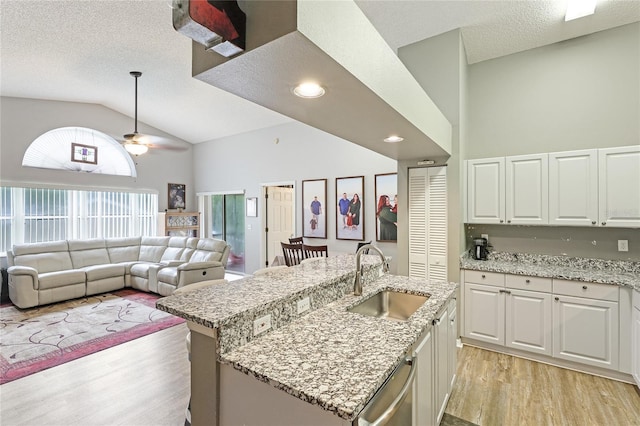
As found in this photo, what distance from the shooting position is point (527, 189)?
10.3 feet

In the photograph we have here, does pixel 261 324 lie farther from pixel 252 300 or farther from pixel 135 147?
pixel 135 147

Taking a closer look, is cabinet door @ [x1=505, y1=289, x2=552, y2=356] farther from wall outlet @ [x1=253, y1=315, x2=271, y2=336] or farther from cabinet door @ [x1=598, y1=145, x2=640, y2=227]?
wall outlet @ [x1=253, y1=315, x2=271, y2=336]

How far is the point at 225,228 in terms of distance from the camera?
7.71 meters

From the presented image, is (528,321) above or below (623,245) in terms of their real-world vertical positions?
below

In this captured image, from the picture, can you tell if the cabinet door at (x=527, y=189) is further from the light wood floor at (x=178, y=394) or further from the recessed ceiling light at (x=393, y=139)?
the recessed ceiling light at (x=393, y=139)

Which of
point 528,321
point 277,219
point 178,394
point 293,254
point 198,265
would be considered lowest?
point 178,394

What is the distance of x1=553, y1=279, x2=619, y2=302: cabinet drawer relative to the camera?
8.32 feet

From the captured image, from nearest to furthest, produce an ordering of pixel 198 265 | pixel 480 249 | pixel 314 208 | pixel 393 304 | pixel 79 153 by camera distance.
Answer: pixel 393 304
pixel 480 249
pixel 198 265
pixel 314 208
pixel 79 153

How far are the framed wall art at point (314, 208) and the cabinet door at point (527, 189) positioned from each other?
2941 millimetres

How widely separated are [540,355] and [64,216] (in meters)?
7.84

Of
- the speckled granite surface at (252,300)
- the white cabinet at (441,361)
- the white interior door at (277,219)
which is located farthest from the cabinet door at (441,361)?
the white interior door at (277,219)

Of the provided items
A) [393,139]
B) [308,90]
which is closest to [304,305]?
[308,90]

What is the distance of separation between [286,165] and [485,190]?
371 cm

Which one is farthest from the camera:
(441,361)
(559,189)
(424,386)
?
(559,189)
